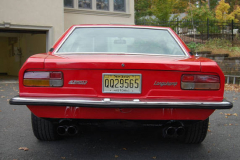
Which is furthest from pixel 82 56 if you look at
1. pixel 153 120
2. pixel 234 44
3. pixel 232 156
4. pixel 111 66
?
pixel 234 44

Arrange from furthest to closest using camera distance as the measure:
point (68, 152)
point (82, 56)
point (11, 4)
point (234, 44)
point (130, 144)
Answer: point (234, 44) < point (11, 4) < point (130, 144) < point (68, 152) < point (82, 56)

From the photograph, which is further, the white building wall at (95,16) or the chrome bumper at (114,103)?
the white building wall at (95,16)

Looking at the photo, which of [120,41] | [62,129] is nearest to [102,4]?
[120,41]

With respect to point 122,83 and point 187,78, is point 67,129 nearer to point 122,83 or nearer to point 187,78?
point 122,83

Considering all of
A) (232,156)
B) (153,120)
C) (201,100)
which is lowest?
(232,156)

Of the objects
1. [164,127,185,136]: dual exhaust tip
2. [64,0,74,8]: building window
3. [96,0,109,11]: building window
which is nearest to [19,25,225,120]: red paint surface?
[164,127,185,136]: dual exhaust tip

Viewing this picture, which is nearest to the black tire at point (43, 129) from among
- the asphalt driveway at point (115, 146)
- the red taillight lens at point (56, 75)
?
the asphalt driveway at point (115, 146)

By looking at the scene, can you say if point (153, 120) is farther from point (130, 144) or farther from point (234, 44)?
point (234, 44)

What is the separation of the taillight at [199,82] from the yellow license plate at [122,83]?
0.47 meters

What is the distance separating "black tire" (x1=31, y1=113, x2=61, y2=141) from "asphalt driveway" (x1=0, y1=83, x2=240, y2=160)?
0.25 feet

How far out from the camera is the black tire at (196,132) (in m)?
3.46

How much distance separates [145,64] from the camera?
2.87 meters

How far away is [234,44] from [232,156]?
43.7ft

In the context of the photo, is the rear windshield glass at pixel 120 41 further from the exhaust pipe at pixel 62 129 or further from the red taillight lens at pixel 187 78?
the exhaust pipe at pixel 62 129
